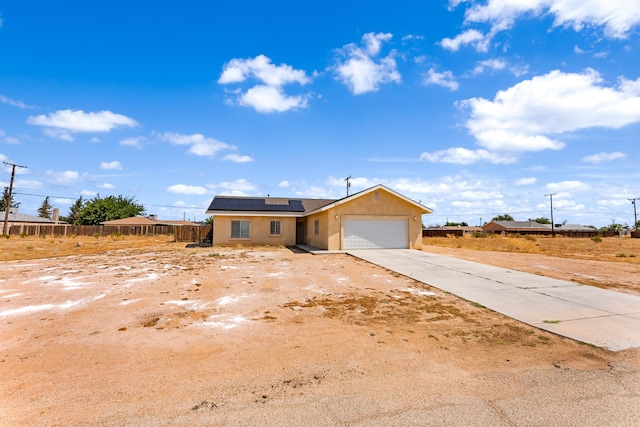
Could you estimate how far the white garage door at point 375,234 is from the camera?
17547 mm

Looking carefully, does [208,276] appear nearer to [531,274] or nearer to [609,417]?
[609,417]

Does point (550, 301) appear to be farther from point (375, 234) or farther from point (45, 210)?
point (45, 210)

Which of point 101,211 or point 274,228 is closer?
point 274,228

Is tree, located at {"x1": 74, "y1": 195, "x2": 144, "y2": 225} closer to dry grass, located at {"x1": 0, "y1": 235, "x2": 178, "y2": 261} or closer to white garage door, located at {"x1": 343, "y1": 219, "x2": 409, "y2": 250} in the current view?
dry grass, located at {"x1": 0, "y1": 235, "x2": 178, "y2": 261}

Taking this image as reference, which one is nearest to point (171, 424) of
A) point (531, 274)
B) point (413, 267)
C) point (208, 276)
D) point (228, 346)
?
point (228, 346)

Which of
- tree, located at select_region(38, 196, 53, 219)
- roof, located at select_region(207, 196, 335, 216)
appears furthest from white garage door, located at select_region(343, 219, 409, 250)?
tree, located at select_region(38, 196, 53, 219)

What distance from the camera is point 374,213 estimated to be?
17828mm

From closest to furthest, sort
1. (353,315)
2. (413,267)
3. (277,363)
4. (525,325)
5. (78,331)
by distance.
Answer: (277,363) → (78,331) → (525,325) → (353,315) → (413,267)

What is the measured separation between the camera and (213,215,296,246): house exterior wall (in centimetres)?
2053

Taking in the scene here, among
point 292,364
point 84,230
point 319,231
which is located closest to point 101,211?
point 84,230

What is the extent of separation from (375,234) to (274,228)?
23.7 feet

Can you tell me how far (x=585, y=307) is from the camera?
6.19 metres

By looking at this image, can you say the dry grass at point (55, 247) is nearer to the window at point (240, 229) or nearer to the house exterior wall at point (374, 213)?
the window at point (240, 229)

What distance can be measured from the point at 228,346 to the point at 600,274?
479 inches
